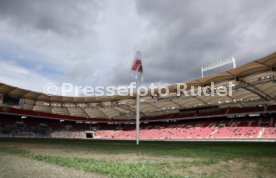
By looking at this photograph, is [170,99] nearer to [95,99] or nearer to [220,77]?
[220,77]

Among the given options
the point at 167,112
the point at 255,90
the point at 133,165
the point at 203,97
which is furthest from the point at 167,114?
the point at 133,165

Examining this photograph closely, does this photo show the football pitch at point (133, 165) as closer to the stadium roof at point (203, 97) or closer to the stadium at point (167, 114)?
the stadium at point (167, 114)

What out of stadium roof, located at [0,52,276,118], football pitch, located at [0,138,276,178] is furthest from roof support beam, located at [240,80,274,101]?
football pitch, located at [0,138,276,178]

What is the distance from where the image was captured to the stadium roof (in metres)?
45.6

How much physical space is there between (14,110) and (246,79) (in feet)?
175

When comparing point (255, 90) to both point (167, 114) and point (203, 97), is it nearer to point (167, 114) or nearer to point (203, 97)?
point (203, 97)

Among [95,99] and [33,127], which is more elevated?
[95,99]

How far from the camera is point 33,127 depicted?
65.2m

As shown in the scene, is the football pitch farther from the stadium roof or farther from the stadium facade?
the stadium facade

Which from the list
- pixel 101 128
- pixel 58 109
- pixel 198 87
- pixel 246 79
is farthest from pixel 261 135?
pixel 58 109

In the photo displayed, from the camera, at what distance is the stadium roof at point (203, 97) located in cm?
4562

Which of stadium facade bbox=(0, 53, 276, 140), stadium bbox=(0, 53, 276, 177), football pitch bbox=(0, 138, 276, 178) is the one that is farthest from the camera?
stadium facade bbox=(0, 53, 276, 140)

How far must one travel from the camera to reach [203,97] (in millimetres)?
60312

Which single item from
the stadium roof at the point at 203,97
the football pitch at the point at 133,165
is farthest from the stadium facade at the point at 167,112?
the football pitch at the point at 133,165
